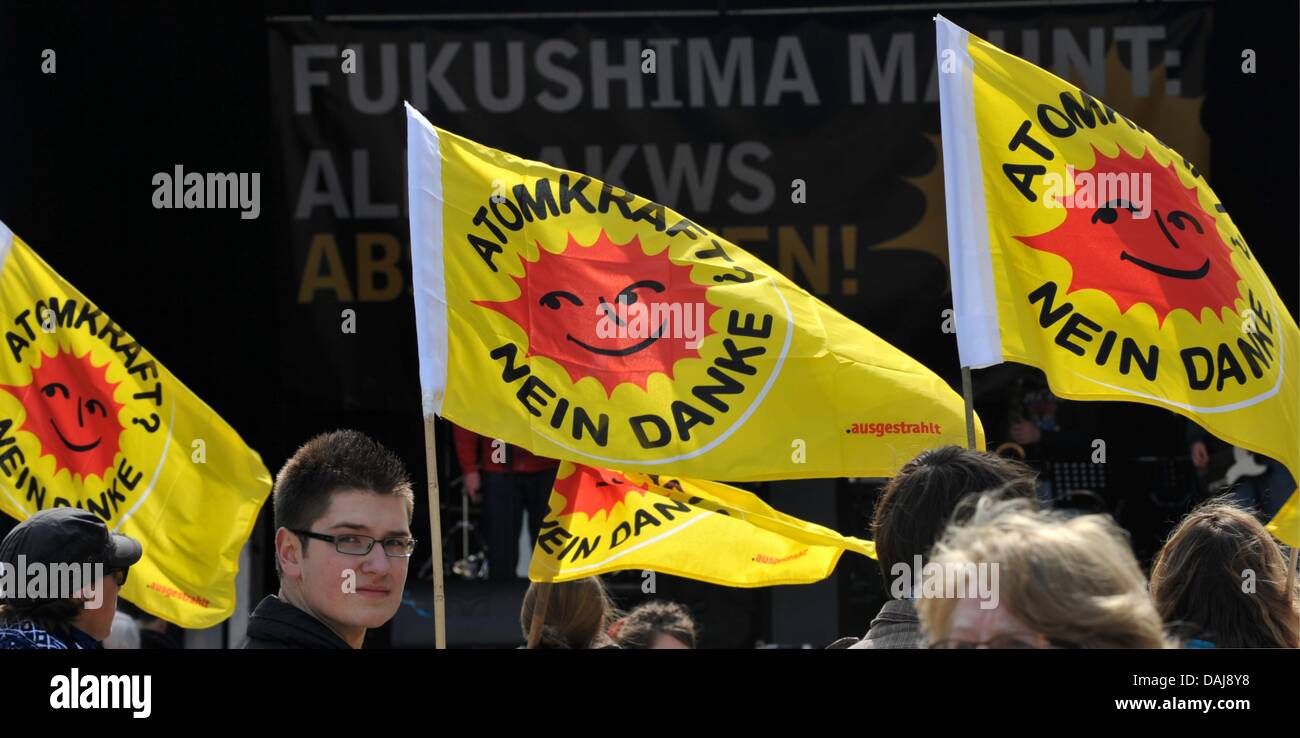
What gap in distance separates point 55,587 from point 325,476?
653 millimetres

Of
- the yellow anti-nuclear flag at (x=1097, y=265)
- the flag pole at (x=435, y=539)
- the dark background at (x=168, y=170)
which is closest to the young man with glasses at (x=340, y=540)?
the flag pole at (x=435, y=539)

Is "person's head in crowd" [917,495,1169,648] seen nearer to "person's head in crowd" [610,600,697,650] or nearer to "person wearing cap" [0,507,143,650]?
"person wearing cap" [0,507,143,650]

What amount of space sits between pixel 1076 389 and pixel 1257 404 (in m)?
0.50

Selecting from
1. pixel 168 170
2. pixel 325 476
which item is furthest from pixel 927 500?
pixel 168 170

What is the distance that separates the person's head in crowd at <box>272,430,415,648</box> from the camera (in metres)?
3.27

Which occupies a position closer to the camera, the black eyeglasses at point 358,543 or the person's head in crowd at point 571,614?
the black eyeglasses at point 358,543

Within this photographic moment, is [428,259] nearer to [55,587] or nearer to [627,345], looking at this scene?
[627,345]

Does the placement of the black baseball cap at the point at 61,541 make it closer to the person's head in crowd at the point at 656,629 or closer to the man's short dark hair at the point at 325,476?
the man's short dark hair at the point at 325,476

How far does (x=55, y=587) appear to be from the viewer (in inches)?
138

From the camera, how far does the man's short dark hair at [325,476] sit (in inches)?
134

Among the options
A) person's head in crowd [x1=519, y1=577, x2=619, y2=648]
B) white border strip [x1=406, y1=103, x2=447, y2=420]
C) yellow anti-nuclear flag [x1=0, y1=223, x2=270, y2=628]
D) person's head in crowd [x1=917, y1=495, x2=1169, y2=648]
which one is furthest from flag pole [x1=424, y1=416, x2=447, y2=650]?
person's head in crowd [x1=917, y1=495, x2=1169, y2=648]

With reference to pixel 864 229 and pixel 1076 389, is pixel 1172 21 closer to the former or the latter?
pixel 864 229

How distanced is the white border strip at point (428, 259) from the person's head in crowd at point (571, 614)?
0.63 m

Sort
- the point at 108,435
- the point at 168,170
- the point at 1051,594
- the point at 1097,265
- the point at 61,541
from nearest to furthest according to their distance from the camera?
the point at 1051,594, the point at 61,541, the point at 1097,265, the point at 108,435, the point at 168,170
